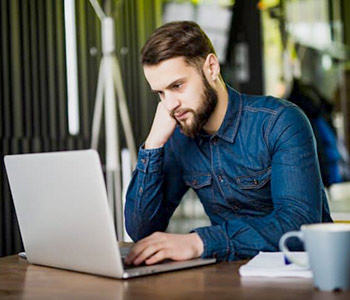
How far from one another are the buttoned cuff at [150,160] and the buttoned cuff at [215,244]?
1.41ft

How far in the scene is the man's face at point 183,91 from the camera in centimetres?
185

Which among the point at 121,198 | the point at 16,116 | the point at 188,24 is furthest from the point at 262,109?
the point at 121,198

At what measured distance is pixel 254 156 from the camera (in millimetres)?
1873

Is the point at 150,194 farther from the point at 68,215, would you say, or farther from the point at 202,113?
the point at 68,215

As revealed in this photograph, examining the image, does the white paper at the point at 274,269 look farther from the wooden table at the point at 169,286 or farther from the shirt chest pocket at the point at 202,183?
the shirt chest pocket at the point at 202,183

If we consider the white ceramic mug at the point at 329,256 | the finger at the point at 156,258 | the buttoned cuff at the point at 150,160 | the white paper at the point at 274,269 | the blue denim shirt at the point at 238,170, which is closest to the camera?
the white ceramic mug at the point at 329,256

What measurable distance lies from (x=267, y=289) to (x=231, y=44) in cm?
415

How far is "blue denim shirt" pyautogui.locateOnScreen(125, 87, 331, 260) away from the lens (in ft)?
5.53

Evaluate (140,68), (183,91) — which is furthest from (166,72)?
(140,68)

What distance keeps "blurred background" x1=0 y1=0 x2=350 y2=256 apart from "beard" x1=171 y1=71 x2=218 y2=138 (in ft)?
1.68

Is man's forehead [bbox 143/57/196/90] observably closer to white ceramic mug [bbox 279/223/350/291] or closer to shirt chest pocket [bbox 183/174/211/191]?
shirt chest pocket [bbox 183/174/211/191]

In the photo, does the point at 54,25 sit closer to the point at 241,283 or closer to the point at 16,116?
the point at 16,116

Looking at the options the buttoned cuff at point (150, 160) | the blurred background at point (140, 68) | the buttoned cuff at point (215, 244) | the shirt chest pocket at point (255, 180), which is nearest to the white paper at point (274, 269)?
the buttoned cuff at point (215, 244)

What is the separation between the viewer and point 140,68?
433 cm
